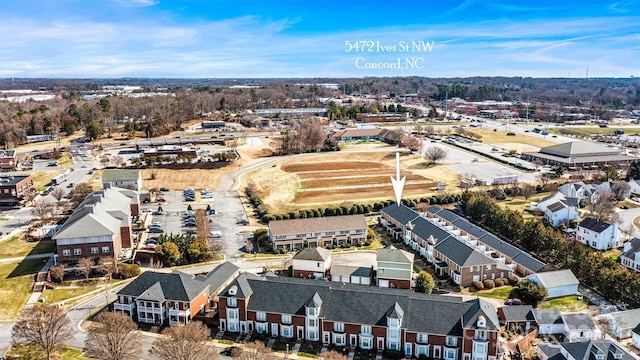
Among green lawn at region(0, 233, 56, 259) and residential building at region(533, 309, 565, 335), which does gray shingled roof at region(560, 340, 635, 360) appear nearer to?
residential building at region(533, 309, 565, 335)

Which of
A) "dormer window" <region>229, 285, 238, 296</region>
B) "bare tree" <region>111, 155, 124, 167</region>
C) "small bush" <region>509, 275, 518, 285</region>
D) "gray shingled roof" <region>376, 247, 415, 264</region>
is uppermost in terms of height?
"bare tree" <region>111, 155, 124, 167</region>

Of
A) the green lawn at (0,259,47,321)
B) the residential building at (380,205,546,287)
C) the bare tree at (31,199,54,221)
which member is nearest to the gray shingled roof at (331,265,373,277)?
the residential building at (380,205,546,287)

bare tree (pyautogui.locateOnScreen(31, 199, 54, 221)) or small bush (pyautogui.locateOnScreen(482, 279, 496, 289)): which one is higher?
bare tree (pyautogui.locateOnScreen(31, 199, 54, 221))

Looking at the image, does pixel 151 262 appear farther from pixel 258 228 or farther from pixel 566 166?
pixel 566 166

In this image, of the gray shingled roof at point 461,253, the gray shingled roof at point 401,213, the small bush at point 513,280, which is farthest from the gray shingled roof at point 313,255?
the small bush at point 513,280

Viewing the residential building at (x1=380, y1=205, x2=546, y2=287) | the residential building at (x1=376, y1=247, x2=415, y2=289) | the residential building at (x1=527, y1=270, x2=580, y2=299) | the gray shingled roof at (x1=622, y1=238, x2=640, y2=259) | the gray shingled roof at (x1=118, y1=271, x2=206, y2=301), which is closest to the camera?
the gray shingled roof at (x1=118, y1=271, x2=206, y2=301)

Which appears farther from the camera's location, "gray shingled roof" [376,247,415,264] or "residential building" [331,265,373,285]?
"residential building" [331,265,373,285]

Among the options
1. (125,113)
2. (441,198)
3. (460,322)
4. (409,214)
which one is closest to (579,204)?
(441,198)
